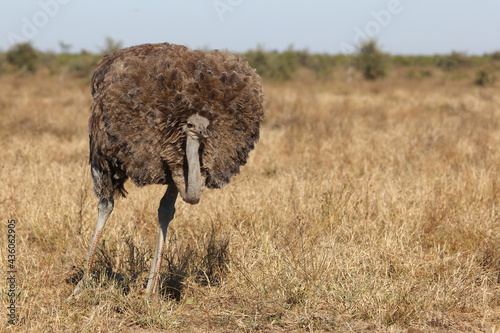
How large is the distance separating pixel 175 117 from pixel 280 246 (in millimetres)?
1548

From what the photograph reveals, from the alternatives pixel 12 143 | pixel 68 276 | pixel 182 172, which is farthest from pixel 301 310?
pixel 12 143

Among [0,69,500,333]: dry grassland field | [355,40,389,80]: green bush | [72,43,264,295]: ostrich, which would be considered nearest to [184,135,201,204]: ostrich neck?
[72,43,264,295]: ostrich

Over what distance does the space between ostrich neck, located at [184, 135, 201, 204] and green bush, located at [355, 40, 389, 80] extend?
2596 centimetres

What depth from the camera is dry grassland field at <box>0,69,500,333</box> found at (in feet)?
10.7

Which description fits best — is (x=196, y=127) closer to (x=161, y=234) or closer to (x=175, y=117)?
(x=175, y=117)

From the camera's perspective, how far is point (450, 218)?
4.73m

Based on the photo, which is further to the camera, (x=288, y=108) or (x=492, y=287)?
(x=288, y=108)

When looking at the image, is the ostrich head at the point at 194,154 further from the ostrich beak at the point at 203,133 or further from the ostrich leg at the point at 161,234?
the ostrich leg at the point at 161,234

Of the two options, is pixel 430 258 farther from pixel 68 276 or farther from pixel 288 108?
pixel 288 108

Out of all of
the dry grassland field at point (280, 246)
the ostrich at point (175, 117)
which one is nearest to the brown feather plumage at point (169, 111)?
the ostrich at point (175, 117)

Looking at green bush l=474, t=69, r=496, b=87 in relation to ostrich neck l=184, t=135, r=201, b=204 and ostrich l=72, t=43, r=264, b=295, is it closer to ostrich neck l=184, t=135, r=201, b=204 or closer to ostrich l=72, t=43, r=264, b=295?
ostrich l=72, t=43, r=264, b=295

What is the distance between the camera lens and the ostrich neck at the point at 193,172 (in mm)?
2861

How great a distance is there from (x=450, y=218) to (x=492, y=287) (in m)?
0.99

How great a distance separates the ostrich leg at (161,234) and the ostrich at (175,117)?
35 centimetres
